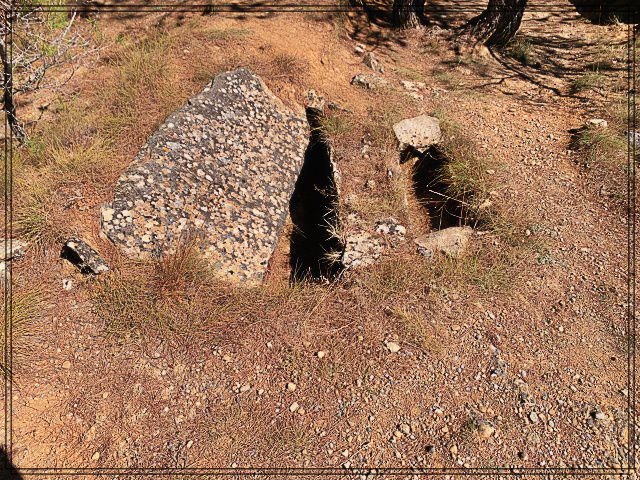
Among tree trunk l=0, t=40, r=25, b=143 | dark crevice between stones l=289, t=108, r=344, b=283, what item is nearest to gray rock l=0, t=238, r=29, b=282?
tree trunk l=0, t=40, r=25, b=143

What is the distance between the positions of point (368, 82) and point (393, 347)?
3.07 m

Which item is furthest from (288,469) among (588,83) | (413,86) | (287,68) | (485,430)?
(588,83)

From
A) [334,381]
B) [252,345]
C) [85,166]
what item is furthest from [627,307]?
[85,166]

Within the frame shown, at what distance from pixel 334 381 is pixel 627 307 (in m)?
2.12

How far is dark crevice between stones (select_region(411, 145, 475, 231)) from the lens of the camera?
12.4 ft

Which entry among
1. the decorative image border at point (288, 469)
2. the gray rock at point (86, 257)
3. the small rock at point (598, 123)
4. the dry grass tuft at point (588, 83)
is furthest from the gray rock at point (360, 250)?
the dry grass tuft at point (588, 83)

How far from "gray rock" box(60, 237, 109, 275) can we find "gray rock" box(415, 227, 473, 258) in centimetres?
236

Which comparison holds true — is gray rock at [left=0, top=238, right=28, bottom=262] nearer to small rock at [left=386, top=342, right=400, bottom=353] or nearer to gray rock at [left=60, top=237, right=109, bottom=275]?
gray rock at [left=60, top=237, right=109, bottom=275]

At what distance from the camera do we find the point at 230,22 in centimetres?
493

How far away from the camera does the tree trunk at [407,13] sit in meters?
5.36

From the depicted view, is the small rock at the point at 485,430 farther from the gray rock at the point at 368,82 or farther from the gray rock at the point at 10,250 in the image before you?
the gray rock at the point at 368,82

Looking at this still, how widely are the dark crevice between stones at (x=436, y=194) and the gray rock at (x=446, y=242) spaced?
0.24 m

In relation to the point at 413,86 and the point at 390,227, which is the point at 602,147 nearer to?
the point at 413,86

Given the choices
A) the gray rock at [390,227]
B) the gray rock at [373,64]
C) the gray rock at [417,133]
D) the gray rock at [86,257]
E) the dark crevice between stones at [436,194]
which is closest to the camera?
the gray rock at [86,257]
